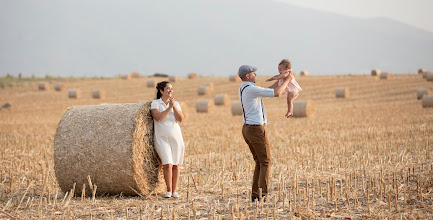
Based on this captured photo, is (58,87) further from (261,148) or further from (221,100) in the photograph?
(261,148)

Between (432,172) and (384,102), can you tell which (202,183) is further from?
(384,102)

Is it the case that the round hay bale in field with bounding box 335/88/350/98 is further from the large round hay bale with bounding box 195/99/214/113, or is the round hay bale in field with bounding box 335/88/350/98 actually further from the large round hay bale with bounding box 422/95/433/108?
the large round hay bale with bounding box 195/99/214/113

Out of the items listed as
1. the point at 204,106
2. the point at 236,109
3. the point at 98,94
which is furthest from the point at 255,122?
the point at 98,94

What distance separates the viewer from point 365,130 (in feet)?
52.4

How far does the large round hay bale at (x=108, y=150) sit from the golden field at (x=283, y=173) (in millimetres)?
250

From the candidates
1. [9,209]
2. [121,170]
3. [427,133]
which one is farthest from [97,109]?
[427,133]

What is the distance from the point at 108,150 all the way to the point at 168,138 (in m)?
0.90

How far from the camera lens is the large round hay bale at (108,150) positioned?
791 centimetres

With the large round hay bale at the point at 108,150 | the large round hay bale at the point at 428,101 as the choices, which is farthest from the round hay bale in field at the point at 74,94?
the large round hay bale at the point at 108,150

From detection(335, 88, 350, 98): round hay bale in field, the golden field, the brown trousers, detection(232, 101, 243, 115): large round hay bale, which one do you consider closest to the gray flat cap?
the brown trousers

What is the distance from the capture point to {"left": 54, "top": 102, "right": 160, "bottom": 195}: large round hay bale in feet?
25.9

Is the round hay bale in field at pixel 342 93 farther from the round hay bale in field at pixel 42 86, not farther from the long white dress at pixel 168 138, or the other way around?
the long white dress at pixel 168 138

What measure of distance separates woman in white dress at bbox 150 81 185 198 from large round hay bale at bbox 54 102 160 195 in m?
0.23

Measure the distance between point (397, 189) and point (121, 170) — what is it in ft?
12.6
